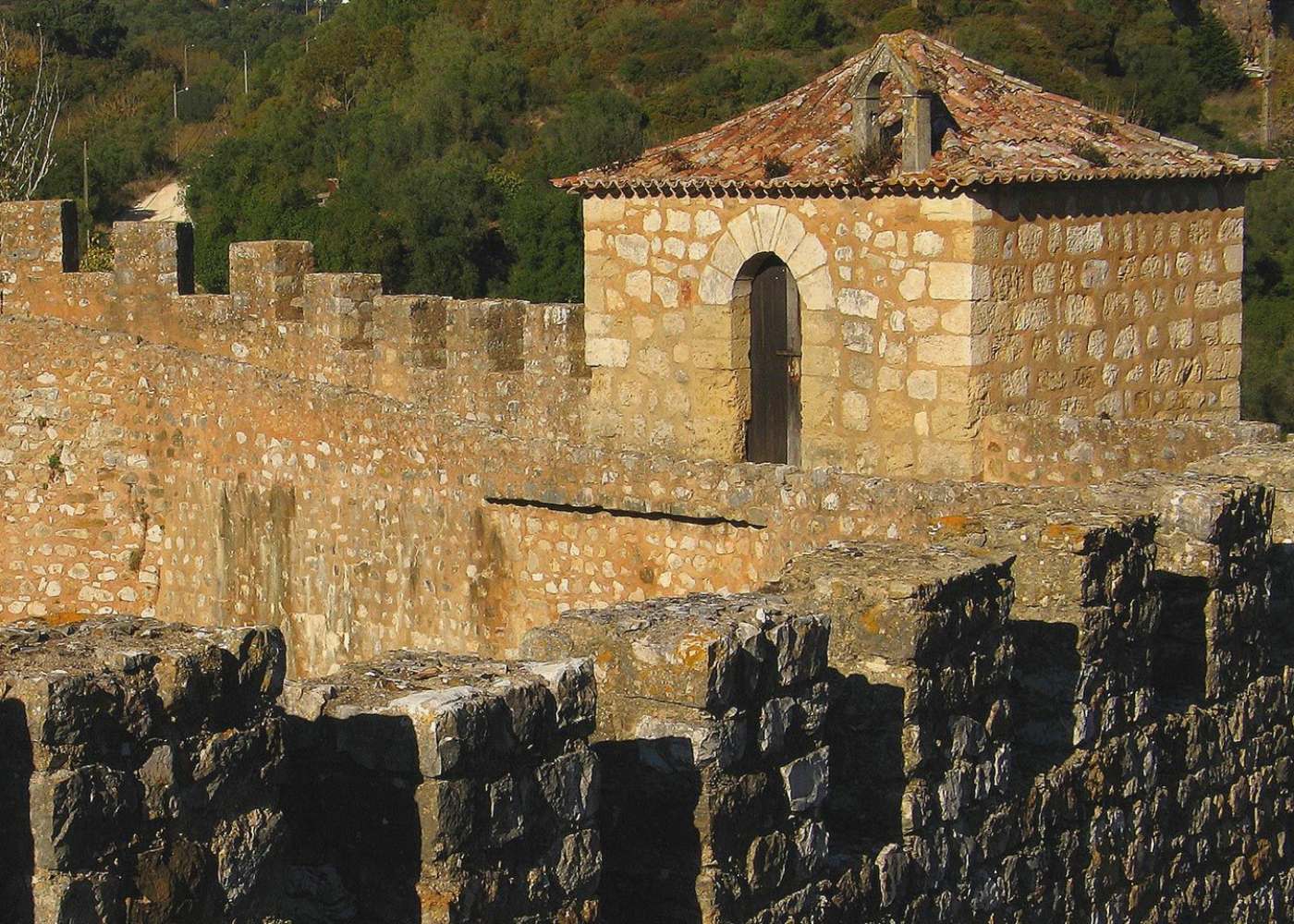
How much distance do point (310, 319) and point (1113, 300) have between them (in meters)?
5.24

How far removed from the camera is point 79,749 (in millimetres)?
4465

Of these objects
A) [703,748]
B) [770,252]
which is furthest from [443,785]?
[770,252]

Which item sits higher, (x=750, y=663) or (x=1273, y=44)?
(x=1273, y=44)

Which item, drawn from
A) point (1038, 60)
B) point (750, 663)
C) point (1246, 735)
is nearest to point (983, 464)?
point (1246, 735)

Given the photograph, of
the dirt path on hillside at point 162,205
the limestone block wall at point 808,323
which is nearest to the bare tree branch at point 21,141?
the dirt path on hillside at point 162,205

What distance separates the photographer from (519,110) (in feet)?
154

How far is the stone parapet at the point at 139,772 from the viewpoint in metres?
4.45

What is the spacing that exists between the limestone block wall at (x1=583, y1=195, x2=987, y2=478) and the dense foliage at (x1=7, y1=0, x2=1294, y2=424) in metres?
17.2

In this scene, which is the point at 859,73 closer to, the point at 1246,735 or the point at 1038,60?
the point at 1246,735

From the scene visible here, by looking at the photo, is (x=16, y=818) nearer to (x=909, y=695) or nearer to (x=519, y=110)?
(x=909, y=695)

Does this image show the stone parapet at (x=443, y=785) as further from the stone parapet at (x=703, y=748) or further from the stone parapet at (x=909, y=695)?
the stone parapet at (x=909, y=695)

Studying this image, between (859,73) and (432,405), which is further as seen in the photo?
(432,405)

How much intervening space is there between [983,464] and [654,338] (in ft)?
7.15

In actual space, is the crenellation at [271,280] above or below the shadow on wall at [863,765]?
above
